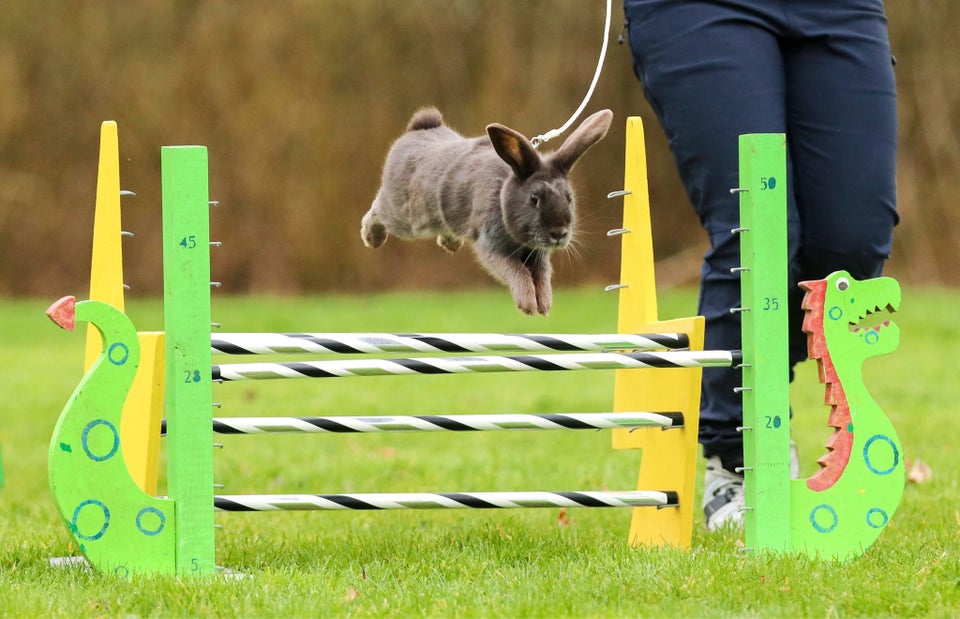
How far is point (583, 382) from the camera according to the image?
701 cm

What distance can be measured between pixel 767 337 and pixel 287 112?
7.46 feet

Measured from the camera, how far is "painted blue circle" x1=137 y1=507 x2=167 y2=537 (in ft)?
7.97

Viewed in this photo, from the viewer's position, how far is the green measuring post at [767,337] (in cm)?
258

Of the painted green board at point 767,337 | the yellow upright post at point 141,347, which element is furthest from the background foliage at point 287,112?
the yellow upright post at point 141,347

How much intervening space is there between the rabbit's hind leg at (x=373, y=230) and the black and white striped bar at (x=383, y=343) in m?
0.19

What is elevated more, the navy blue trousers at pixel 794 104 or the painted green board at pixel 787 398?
the navy blue trousers at pixel 794 104

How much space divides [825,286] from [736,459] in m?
0.66

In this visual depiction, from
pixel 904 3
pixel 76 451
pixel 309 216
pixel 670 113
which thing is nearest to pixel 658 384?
pixel 670 113

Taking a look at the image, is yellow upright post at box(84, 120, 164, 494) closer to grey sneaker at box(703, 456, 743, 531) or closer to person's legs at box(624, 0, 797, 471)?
person's legs at box(624, 0, 797, 471)

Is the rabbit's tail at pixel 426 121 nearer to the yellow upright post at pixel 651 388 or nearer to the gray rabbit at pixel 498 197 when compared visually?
the gray rabbit at pixel 498 197

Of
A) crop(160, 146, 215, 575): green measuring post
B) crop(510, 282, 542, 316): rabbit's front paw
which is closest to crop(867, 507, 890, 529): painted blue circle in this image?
crop(510, 282, 542, 316): rabbit's front paw

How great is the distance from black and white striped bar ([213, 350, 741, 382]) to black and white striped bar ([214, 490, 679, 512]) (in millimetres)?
257

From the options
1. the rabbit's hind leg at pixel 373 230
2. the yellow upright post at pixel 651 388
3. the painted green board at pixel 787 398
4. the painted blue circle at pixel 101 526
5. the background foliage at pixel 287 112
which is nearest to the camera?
the painted blue circle at pixel 101 526

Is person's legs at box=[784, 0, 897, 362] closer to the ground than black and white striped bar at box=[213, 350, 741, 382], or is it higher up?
higher up
